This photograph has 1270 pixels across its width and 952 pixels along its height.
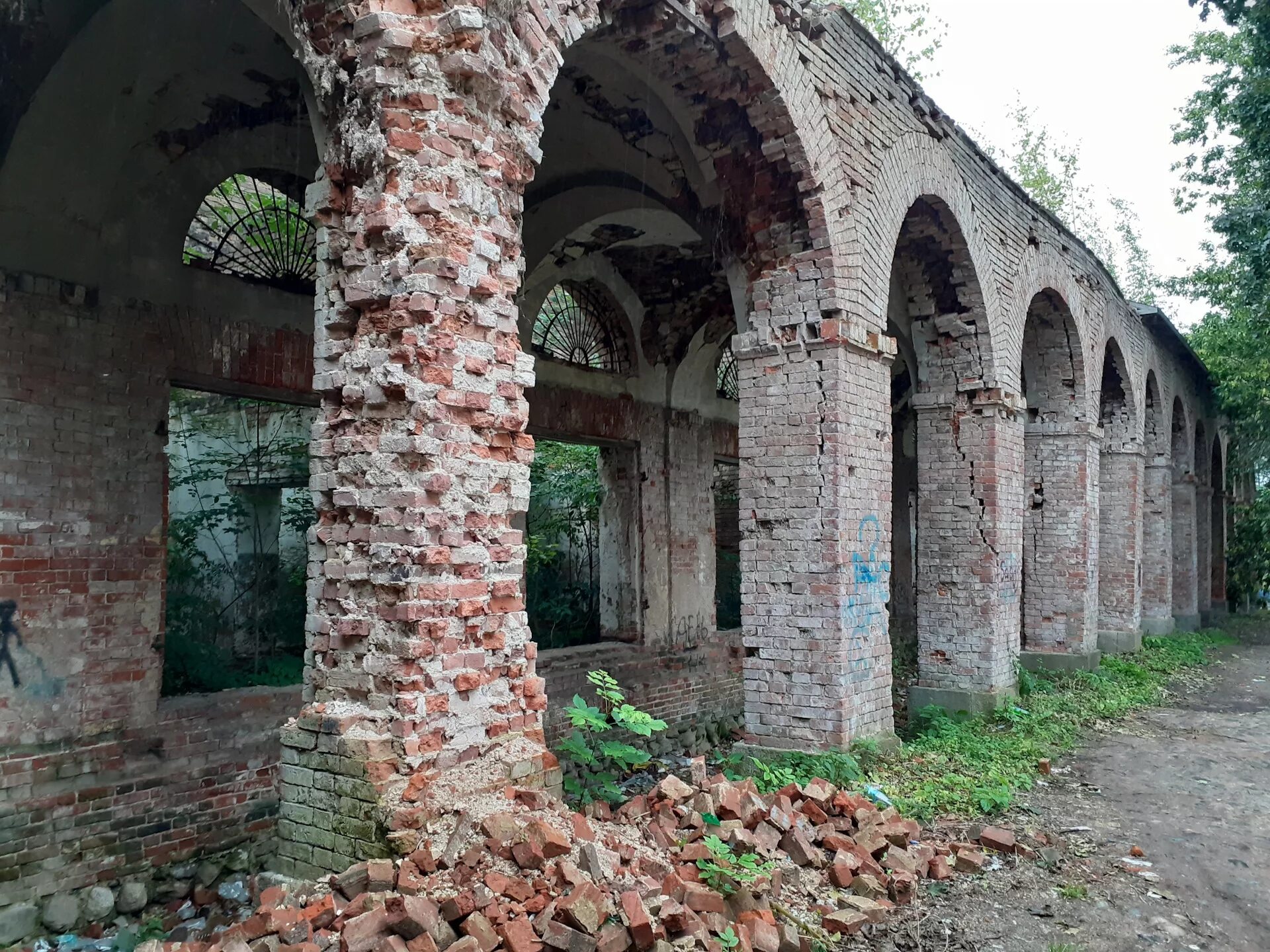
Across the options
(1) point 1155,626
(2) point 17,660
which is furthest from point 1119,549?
(2) point 17,660

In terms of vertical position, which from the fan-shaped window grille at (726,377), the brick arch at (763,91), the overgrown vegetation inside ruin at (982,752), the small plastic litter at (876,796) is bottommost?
the overgrown vegetation inside ruin at (982,752)

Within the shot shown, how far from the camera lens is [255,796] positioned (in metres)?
6.76

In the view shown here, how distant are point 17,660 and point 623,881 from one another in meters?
4.14

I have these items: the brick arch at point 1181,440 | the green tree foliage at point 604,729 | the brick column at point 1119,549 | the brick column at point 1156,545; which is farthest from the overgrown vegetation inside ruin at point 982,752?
the brick arch at point 1181,440

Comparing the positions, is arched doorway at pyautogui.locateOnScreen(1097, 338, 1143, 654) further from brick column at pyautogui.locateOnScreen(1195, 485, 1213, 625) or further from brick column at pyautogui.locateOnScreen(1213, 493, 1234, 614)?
brick column at pyautogui.locateOnScreen(1213, 493, 1234, 614)

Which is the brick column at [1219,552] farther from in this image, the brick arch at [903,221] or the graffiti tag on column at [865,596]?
the graffiti tag on column at [865,596]

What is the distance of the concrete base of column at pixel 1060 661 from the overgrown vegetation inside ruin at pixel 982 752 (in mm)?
160

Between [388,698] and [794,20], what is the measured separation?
5.25 m

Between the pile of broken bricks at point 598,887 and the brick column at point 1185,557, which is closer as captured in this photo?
the pile of broken bricks at point 598,887

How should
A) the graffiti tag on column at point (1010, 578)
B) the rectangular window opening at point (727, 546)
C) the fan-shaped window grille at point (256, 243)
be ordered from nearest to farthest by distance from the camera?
the fan-shaped window grille at point (256, 243)
the graffiti tag on column at point (1010, 578)
the rectangular window opening at point (727, 546)

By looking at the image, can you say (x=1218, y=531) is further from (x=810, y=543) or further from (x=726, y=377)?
(x=810, y=543)

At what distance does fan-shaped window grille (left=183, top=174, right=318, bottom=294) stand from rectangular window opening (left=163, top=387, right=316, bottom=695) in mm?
1300

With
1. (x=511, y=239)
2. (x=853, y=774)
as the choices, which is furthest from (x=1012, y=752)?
(x=511, y=239)

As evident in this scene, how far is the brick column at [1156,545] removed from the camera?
17344mm
